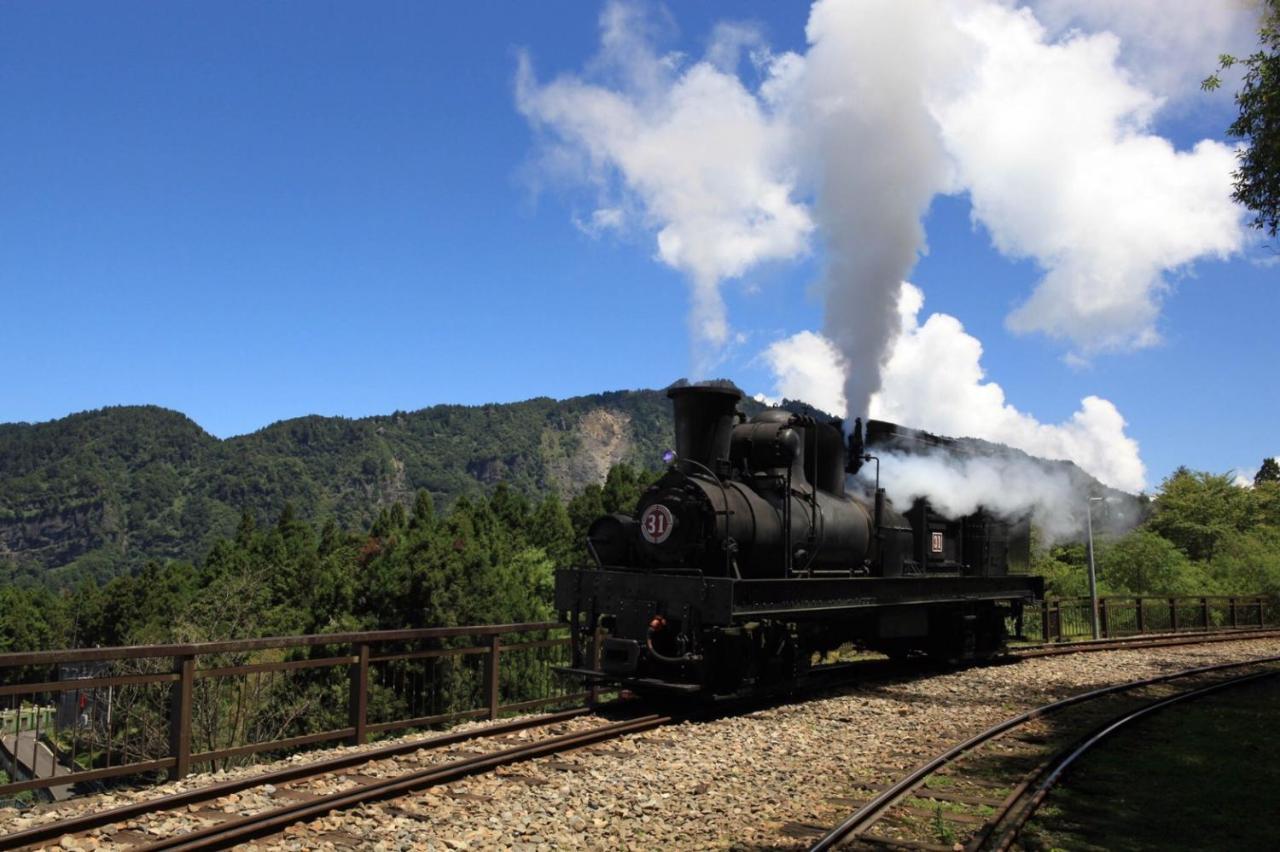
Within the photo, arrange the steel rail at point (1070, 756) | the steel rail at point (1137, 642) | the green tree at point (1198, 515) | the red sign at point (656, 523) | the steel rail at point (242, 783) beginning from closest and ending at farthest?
the steel rail at point (242, 783)
the steel rail at point (1070, 756)
the red sign at point (656, 523)
the steel rail at point (1137, 642)
the green tree at point (1198, 515)

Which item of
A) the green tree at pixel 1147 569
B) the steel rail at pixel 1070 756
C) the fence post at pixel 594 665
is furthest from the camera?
the green tree at pixel 1147 569

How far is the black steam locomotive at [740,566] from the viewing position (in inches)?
453

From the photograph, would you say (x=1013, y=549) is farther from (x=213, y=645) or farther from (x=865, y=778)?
(x=213, y=645)

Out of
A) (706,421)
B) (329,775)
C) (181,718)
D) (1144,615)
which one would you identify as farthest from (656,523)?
(1144,615)

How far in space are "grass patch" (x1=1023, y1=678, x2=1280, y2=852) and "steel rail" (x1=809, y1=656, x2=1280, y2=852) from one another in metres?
1.08

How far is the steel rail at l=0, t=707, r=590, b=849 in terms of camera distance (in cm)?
600

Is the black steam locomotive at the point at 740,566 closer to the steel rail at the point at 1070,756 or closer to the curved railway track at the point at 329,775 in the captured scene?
the curved railway track at the point at 329,775

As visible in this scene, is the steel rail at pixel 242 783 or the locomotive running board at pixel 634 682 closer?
the steel rail at pixel 242 783

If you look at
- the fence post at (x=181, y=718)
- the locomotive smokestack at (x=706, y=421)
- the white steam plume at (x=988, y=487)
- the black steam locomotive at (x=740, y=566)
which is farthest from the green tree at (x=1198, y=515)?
the fence post at (x=181, y=718)

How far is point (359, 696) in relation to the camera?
9844 mm

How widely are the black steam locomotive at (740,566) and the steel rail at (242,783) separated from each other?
1.84m

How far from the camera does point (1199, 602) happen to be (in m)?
31.5

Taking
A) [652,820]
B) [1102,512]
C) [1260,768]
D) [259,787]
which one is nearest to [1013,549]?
[1102,512]

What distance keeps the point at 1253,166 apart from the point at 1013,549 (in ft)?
27.8
